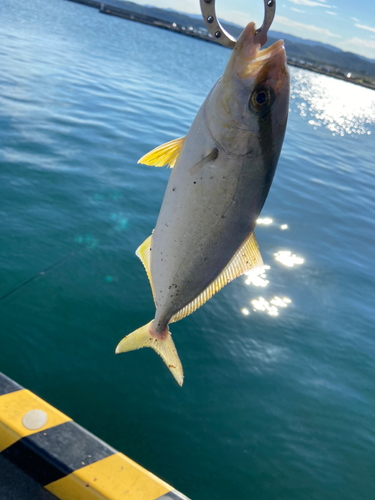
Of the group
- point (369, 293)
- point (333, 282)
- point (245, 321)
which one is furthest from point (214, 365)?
point (369, 293)

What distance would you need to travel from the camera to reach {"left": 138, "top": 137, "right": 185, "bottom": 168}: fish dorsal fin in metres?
2.58

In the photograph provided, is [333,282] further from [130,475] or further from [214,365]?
[130,475]

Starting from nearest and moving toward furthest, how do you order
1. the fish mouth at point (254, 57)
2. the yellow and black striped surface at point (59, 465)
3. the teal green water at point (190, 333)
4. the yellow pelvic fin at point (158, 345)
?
the fish mouth at point (254, 57)
the yellow and black striped surface at point (59, 465)
the yellow pelvic fin at point (158, 345)
the teal green water at point (190, 333)

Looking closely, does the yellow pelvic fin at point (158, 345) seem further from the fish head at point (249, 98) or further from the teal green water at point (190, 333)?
the fish head at point (249, 98)

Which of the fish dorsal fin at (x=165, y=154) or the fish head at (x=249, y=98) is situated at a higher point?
the fish head at (x=249, y=98)

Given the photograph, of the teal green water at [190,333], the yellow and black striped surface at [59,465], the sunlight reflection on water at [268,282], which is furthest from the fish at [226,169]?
the sunlight reflection on water at [268,282]

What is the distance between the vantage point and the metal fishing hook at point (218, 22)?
6.51 ft

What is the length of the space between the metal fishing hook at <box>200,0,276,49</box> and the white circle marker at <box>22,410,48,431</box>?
356 cm

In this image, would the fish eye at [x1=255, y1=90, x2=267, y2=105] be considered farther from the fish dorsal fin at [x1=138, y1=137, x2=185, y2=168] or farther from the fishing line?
the fishing line

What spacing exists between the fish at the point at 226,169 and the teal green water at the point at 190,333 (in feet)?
8.66

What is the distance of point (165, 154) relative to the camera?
2635 mm

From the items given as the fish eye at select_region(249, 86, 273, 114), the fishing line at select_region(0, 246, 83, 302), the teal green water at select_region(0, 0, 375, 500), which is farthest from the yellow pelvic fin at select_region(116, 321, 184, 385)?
the fishing line at select_region(0, 246, 83, 302)

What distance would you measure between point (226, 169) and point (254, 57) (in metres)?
0.69

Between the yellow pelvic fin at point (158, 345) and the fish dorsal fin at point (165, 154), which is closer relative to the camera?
the fish dorsal fin at point (165, 154)
